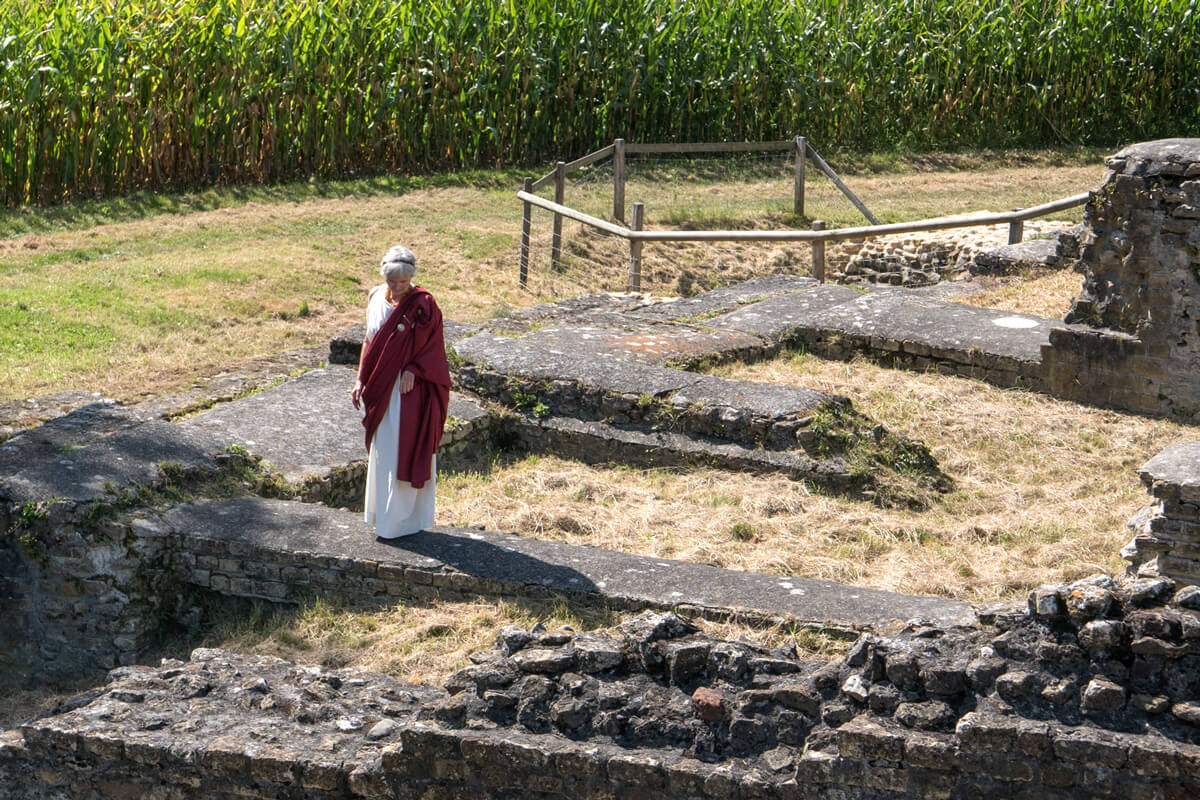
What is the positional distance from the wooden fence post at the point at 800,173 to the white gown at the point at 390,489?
415 inches

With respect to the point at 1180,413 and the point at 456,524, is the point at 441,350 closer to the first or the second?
the point at 456,524

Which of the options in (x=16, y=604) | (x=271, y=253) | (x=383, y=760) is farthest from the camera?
(x=271, y=253)

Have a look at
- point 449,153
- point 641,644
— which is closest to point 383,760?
point 641,644

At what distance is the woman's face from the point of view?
22.0ft

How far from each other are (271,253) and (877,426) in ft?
22.3

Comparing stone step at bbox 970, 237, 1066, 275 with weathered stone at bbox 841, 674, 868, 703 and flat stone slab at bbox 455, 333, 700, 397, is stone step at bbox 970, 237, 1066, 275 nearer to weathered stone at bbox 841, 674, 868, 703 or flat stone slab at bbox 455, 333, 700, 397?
flat stone slab at bbox 455, 333, 700, 397

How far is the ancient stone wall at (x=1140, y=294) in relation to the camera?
937cm

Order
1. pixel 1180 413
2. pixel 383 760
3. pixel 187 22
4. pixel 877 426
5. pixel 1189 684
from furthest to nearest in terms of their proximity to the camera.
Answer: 1. pixel 187 22
2. pixel 1180 413
3. pixel 877 426
4. pixel 383 760
5. pixel 1189 684

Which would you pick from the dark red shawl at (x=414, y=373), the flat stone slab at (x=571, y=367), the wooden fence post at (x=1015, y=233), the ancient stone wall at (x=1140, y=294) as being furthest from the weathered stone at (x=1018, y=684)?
the wooden fence post at (x=1015, y=233)

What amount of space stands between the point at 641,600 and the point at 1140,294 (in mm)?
5235

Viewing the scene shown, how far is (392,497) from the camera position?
21.6ft

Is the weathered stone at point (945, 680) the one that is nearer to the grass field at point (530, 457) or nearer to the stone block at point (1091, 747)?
the stone block at point (1091, 747)

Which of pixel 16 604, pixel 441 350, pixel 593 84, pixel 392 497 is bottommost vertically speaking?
pixel 16 604

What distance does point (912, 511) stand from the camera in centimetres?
789
